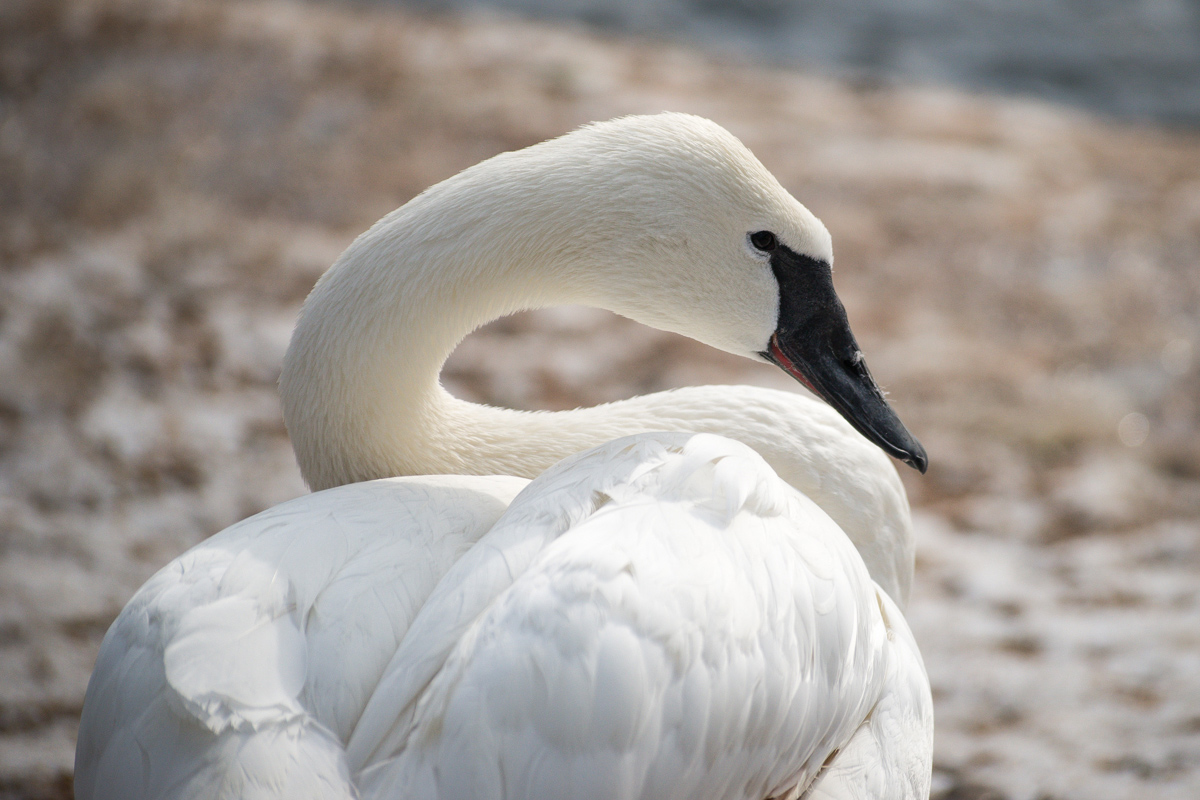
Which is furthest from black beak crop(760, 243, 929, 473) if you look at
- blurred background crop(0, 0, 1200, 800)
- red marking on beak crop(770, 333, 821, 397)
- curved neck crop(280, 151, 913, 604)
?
blurred background crop(0, 0, 1200, 800)

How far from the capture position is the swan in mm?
1321

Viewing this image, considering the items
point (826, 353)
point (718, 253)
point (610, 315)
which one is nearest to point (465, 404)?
point (718, 253)

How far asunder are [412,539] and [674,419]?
25.4 inches

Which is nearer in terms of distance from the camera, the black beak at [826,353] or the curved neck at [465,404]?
the curved neck at [465,404]

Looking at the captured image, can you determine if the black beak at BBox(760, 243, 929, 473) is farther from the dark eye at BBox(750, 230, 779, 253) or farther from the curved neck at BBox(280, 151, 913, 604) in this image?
the curved neck at BBox(280, 151, 913, 604)

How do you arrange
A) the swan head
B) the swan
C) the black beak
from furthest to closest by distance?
the black beak, the swan head, the swan

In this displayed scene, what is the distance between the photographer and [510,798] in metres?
1.28

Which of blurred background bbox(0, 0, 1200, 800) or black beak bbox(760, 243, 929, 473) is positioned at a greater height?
black beak bbox(760, 243, 929, 473)

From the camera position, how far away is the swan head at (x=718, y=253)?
1.71 meters

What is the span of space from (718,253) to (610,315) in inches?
97.7

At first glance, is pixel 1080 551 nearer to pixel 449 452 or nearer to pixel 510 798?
pixel 449 452

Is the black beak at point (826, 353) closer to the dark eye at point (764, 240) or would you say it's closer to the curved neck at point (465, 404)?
the dark eye at point (764, 240)

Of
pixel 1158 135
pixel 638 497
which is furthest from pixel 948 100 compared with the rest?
pixel 638 497

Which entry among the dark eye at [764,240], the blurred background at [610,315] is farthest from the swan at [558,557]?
the blurred background at [610,315]
